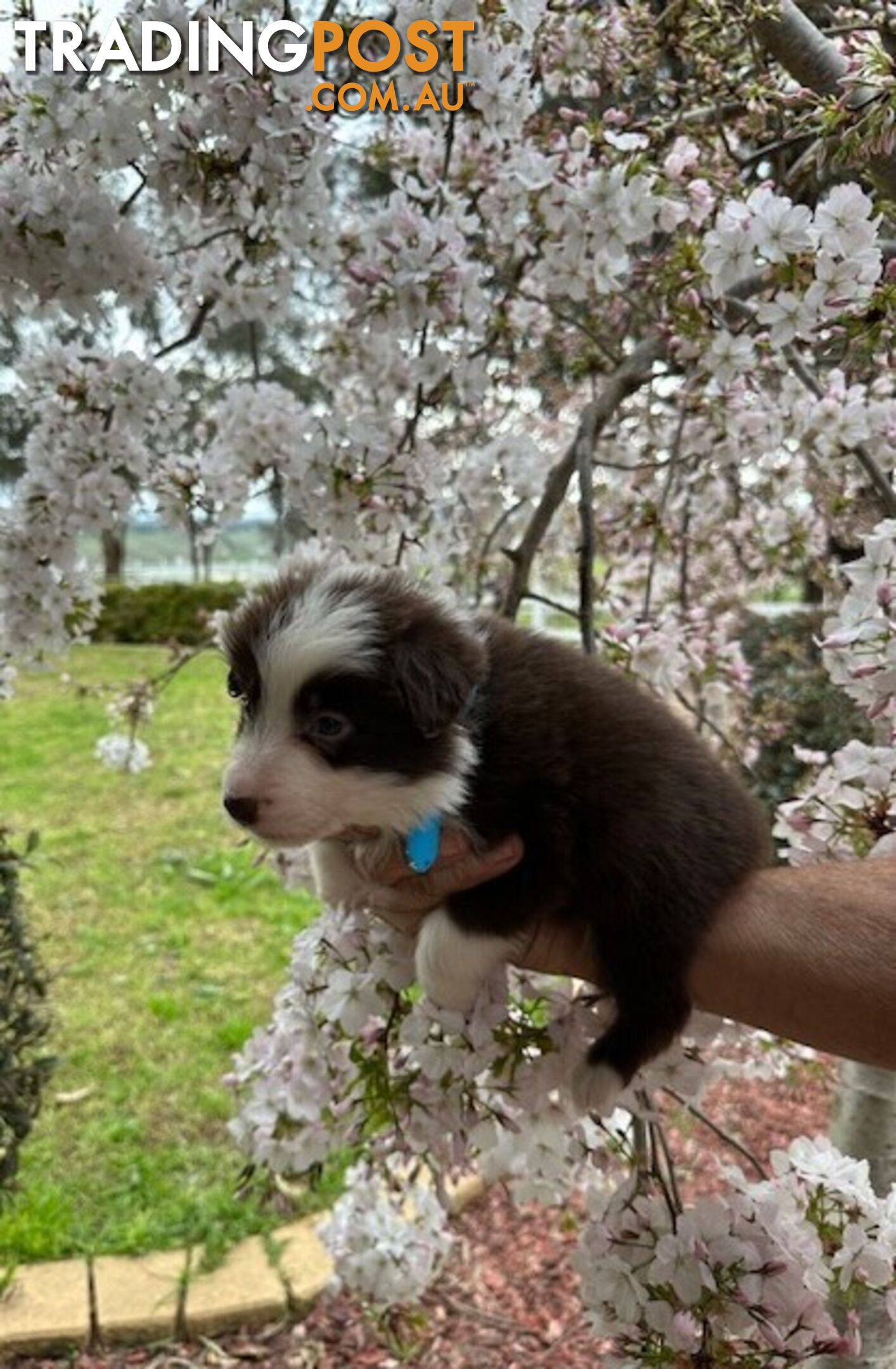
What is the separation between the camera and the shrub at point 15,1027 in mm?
2482

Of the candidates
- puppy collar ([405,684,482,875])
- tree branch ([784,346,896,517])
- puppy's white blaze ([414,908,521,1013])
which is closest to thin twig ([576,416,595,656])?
tree branch ([784,346,896,517])

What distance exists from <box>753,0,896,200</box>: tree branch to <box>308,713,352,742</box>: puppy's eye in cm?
130

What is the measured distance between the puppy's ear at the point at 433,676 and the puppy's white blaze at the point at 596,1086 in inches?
22.3

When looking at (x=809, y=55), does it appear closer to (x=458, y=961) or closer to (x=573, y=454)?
(x=573, y=454)

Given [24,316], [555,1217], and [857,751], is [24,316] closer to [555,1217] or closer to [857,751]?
[857,751]

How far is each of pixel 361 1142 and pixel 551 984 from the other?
490mm

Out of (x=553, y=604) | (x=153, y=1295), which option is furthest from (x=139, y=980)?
(x=553, y=604)

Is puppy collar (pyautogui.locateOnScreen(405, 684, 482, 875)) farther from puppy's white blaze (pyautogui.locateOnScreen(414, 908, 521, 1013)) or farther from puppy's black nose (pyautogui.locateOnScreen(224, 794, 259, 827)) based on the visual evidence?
puppy's black nose (pyautogui.locateOnScreen(224, 794, 259, 827))

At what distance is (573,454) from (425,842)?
1043mm

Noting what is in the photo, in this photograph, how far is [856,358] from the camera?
175 cm

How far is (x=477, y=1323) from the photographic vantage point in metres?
3.14

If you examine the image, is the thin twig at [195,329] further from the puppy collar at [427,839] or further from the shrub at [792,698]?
the shrub at [792,698]

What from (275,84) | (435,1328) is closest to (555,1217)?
(435,1328)

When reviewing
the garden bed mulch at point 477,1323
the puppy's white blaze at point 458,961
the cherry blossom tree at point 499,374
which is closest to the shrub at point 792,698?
the garden bed mulch at point 477,1323
